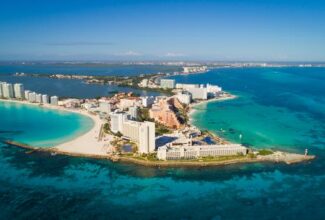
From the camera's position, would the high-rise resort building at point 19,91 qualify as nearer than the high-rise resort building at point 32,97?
No

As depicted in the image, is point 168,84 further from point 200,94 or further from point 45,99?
point 45,99

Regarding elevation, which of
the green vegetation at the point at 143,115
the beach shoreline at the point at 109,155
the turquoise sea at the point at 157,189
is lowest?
the turquoise sea at the point at 157,189

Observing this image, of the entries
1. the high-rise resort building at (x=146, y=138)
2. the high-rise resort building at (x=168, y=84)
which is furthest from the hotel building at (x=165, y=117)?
the high-rise resort building at (x=168, y=84)

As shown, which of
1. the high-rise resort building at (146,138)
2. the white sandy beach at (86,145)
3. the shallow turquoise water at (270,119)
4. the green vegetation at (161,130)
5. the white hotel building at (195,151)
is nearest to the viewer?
the white hotel building at (195,151)

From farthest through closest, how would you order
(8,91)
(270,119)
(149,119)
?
(8,91) → (270,119) → (149,119)

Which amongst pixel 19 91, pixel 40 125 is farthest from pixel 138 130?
pixel 19 91

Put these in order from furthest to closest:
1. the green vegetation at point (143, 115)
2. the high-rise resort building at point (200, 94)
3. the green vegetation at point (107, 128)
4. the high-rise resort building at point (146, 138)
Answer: the high-rise resort building at point (200, 94) < the green vegetation at point (143, 115) < the green vegetation at point (107, 128) < the high-rise resort building at point (146, 138)

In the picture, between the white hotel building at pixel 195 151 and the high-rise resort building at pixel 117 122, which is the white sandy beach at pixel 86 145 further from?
the white hotel building at pixel 195 151

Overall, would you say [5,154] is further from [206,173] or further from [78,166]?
[206,173]

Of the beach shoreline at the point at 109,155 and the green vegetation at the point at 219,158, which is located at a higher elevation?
the green vegetation at the point at 219,158
